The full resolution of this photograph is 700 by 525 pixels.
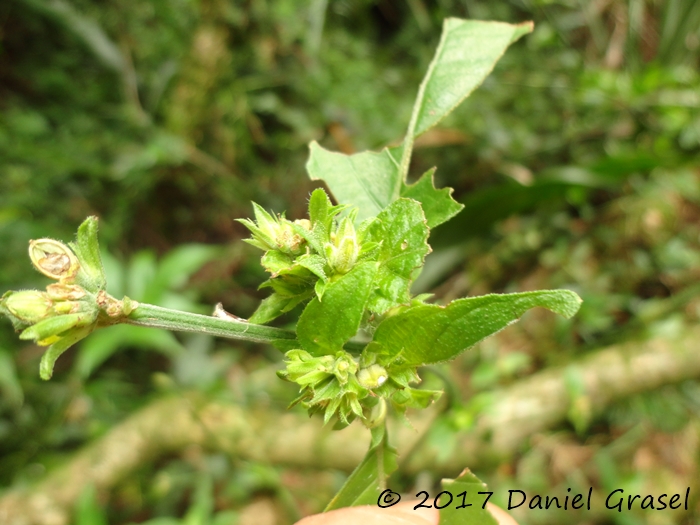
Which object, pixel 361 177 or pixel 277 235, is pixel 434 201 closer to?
pixel 361 177

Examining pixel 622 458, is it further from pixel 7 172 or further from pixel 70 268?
pixel 7 172

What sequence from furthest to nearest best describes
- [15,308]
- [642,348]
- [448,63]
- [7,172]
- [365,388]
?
[7,172]
[642,348]
[448,63]
[365,388]
[15,308]

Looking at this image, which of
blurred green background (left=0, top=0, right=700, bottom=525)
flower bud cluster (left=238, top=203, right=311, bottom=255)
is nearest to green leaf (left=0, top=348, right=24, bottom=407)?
blurred green background (left=0, top=0, right=700, bottom=525)

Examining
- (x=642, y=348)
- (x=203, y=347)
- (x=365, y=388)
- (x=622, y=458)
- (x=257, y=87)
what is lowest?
(x=622, y=458)

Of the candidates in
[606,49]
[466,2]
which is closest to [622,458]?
[606,49]

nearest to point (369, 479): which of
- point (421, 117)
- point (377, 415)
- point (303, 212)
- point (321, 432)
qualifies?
point (377, 415)

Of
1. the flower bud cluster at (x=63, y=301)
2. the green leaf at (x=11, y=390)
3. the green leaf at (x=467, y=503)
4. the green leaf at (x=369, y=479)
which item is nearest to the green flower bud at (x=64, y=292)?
the flower bud cluster at (x=63, y=301)

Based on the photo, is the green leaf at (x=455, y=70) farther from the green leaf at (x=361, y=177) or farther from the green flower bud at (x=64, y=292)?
the green flower bud at (x=64, y=292)
